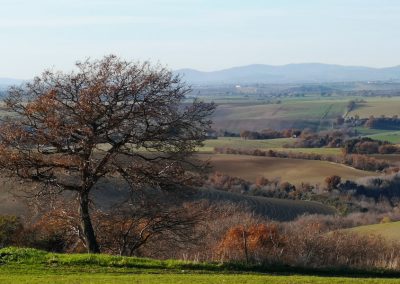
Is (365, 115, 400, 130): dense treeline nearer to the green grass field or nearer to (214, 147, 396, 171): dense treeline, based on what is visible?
the green grass field

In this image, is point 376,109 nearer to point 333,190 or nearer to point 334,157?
point 334,157

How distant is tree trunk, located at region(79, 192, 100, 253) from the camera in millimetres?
21516

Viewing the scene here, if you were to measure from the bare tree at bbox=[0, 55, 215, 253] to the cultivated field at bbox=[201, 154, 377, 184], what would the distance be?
55.4 m

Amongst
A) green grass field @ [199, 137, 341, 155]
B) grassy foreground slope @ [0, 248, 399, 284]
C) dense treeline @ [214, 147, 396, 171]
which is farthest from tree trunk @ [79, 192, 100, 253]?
dense treeline @ [214, 147, 396, 171]

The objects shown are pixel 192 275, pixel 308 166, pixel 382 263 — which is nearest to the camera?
pixel 192 275

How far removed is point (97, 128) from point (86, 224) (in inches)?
133

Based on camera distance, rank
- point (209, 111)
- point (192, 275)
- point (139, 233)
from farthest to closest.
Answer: point (139, 233) → point (209, 111) → point (192, 275)

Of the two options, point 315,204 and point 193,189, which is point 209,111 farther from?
point 315,204

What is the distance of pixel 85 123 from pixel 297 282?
9.02 m

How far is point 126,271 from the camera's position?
16875 mm

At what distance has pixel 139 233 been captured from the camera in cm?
2436

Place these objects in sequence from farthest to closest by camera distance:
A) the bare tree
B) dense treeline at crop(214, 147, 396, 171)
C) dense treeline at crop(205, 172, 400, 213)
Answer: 1. dense treeline at crop(214, 147, 396, 171)
2. dense treeline at crop(205, 172, 400, 213)
3. the bare tree

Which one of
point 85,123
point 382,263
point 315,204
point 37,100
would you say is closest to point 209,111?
point 85,123

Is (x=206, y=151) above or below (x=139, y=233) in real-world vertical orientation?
below
